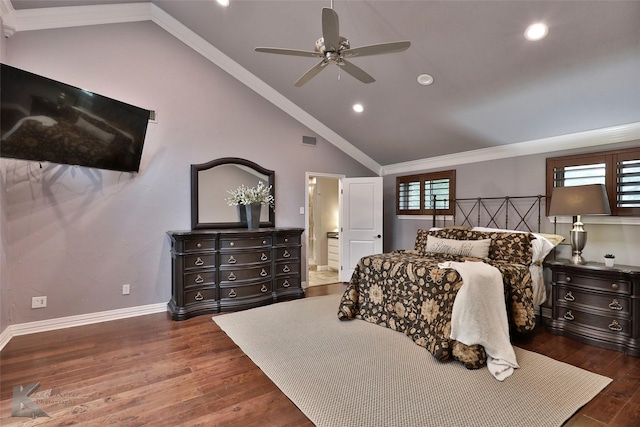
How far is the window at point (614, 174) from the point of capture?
10.4ft

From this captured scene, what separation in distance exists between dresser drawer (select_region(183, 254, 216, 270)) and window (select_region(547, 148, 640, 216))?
178 inches

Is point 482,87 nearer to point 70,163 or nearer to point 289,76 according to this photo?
point 289,76

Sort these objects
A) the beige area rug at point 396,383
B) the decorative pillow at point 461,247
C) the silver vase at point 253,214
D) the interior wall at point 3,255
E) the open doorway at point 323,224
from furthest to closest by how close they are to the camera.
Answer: the open doorway at point 323,224 < the silver vase at point 253,214 < the decorative pillow at point 461,247 < the interior wall at point 3,255 < the beige area rug at point 396,383

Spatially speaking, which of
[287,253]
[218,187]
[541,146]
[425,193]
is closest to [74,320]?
[218,187]

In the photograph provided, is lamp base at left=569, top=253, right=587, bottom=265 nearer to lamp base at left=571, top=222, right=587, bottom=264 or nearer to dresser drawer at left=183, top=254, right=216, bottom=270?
lamp base at left=571, top=222, right=587, bottom=264

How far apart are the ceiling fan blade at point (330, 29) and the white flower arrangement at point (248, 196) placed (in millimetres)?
2606

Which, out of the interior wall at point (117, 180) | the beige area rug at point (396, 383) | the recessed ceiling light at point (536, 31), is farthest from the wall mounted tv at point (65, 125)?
the recessed ceiling light at point (536, 31)

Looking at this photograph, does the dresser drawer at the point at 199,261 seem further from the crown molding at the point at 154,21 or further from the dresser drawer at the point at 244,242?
the crown molding at the point at 154,21

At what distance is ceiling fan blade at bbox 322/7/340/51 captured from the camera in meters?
1.87

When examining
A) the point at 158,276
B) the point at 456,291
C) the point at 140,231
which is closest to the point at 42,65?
the point at 140,231

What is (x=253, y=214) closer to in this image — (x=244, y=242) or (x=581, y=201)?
(x=244, y=242)

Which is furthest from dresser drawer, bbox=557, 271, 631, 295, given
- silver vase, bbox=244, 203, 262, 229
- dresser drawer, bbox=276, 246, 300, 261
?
silver vase, bbox=244, 203, 262, 229

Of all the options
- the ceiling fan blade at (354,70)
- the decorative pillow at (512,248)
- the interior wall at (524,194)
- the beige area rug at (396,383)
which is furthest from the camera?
the decorative pillow at (512,248)

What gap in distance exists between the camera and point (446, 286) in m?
2.67
